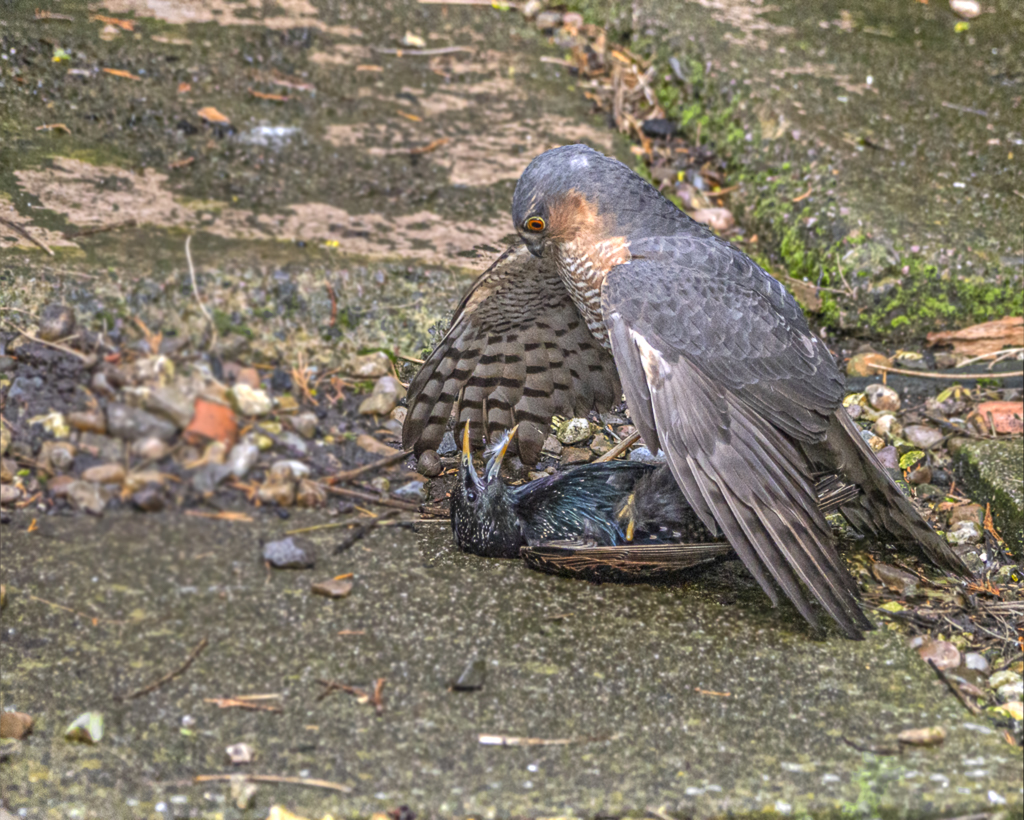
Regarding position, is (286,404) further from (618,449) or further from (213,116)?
(213,116)

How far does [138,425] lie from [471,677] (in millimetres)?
1189

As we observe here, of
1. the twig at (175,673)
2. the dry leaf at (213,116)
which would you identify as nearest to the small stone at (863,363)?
the dry leaf at (213,116)

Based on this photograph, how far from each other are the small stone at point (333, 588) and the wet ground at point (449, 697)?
3 cm

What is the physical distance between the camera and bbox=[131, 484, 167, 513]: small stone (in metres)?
1.33

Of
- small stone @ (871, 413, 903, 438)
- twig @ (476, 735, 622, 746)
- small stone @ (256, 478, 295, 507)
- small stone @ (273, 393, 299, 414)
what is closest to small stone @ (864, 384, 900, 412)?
small stone @ (871, 413, 903, 438)

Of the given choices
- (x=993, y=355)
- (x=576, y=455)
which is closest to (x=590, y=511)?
(x=576, y=455)

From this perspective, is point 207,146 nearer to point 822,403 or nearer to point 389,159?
point 389,159

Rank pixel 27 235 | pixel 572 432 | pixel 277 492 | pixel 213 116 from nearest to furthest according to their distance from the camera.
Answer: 1. pixel 277 492
2. pixel 27 235
3. pixel 572 432
4. pixel 213 116

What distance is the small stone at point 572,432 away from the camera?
360 cm

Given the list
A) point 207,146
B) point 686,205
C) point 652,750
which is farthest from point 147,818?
point 686,205

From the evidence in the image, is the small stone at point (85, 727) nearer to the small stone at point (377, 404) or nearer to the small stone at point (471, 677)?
the small stone at point (471, 677)

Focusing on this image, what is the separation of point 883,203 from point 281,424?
3.45 meters

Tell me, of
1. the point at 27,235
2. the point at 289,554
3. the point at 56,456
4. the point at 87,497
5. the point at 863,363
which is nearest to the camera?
the point at 87,497

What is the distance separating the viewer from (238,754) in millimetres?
1912
